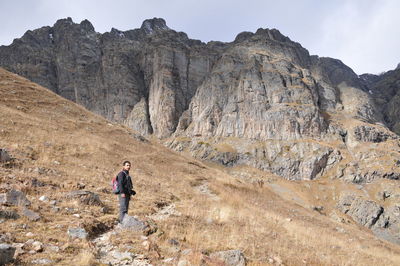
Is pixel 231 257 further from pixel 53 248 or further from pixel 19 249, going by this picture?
pixel 19 249

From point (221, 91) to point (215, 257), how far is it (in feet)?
489

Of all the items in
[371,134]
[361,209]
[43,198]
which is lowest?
[361,209]

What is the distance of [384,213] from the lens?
9044 centimetres

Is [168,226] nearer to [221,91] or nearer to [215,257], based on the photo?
[215,257]

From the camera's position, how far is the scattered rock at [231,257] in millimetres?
8203

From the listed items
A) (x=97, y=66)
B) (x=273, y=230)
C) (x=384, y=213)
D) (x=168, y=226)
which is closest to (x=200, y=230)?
(x=168, y=226)

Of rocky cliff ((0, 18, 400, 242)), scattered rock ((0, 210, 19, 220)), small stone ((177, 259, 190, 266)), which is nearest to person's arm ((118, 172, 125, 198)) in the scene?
scattered rock ((0, 210, 19, 220))

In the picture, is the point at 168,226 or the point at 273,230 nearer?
the point at 168,226

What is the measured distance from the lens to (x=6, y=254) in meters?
5.77

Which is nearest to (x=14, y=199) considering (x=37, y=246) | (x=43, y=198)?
(x=43, y=198)

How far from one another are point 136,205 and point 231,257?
6317mm

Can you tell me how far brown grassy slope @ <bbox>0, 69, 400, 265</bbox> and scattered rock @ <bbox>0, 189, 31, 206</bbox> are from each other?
1.38 feet

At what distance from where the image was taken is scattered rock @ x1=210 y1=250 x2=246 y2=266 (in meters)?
8.20

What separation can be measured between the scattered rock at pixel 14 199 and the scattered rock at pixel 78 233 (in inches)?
89.2
